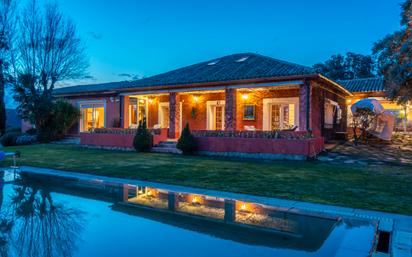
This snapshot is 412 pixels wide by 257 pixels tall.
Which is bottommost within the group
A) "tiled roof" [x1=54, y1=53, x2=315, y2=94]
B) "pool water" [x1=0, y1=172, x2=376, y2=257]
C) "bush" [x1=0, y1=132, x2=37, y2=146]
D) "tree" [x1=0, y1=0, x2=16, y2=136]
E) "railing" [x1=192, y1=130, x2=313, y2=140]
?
"pool water" [x1=0, y1=172, x2=376, y2=257]

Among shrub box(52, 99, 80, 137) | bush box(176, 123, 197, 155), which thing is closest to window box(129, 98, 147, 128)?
shrub box(52, 99, 80, 137)

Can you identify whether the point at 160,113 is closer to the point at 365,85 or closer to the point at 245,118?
the point at 245,118

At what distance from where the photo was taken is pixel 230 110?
14961 mm

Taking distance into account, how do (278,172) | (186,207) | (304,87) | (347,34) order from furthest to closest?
(347,34), (304,87), (278,172), (186,207)

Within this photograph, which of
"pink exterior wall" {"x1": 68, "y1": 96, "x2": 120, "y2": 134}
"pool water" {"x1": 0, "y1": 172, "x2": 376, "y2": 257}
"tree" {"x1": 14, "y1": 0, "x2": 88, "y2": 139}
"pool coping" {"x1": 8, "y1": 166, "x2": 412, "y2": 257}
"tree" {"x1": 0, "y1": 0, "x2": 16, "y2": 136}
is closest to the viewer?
A: "pool water" {"x1": 0, "y1": 172, "x2": 376, "y2": 257}

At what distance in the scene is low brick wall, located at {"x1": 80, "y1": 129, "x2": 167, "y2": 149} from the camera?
52.3 ft

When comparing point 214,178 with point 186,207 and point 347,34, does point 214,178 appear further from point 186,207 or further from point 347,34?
point 347,34

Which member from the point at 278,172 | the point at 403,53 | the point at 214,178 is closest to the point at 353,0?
the point at 403,53

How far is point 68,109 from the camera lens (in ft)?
72.7

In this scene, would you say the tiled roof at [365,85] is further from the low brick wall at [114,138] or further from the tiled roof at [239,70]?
the low brick wall at [114,138]

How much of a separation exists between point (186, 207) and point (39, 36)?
23084 millimetres

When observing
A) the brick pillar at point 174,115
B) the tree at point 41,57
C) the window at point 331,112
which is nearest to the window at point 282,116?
the window at point 331,112

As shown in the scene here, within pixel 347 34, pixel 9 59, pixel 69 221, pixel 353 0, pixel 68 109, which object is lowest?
pixel 69 221

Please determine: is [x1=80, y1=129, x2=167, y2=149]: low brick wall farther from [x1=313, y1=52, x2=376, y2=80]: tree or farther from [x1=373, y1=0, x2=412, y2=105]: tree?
[x1=313, y1=52, x2=376, y2=80]: tree
